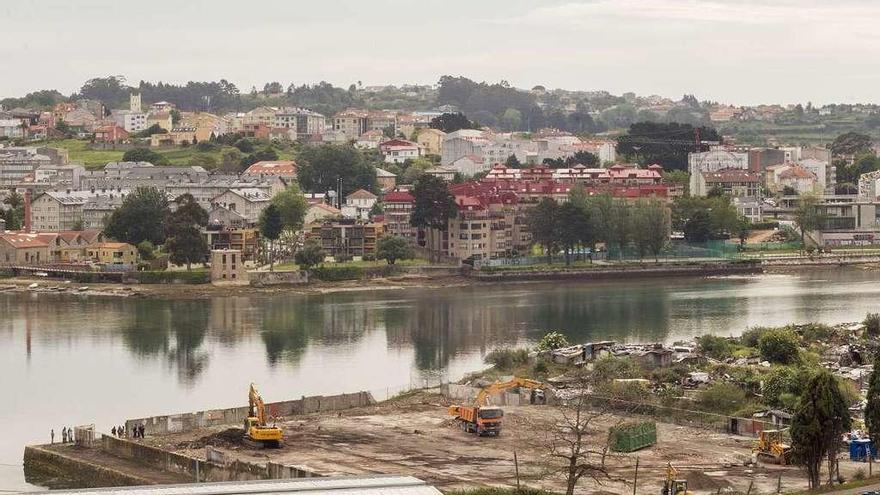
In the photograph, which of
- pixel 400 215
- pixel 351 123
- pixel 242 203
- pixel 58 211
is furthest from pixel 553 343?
pixel 351 123

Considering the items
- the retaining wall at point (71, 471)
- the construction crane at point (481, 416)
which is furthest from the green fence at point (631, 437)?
the retaining wall at point (71, 471)

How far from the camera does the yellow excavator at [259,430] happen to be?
16875mm

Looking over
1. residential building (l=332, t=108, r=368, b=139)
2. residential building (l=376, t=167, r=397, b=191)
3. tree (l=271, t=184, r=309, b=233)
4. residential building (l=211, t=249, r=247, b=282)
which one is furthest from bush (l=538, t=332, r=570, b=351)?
residential building (l=332, t=108, r=368, b=139)

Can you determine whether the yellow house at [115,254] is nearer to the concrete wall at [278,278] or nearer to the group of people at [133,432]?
the concrete wall at [278,278]

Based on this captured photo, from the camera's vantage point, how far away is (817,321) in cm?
2819

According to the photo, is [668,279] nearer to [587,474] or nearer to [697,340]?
[697,340]

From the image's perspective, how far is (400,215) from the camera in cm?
4191

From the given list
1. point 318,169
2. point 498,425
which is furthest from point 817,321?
point 318,169

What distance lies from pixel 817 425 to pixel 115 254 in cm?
2625

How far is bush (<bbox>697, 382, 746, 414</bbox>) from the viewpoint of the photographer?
60.7 ft

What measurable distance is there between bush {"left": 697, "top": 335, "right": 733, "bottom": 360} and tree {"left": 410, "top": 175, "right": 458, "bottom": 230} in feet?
57.9

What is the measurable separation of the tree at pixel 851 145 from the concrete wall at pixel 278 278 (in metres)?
32.9

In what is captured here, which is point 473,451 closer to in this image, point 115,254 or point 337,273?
point 337,273

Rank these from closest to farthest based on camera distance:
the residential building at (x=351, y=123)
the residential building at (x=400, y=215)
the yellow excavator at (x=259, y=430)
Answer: the yellow excavator at (x=259, y=430)
the residential building at (x=400, y=215)
the residential building at (x=351, y=123)
